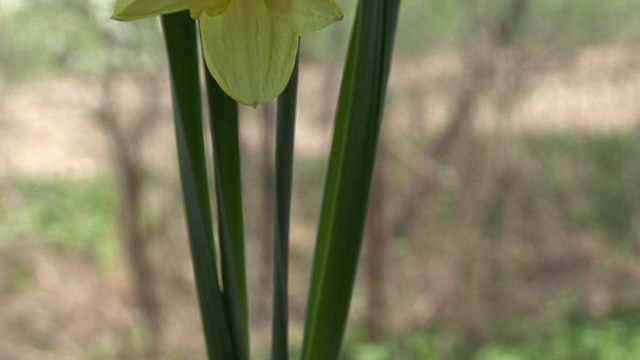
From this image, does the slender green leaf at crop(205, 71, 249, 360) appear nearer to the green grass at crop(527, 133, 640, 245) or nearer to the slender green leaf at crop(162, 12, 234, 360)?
the slender green leaf at crop(162, 12, 234, 360)

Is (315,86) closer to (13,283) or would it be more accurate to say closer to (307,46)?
(307,46)

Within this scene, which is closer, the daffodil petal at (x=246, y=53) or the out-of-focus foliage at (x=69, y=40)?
the daffodil petal at (x=246, y=53)

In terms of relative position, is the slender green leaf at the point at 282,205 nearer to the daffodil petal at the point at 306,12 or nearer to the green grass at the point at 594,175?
the daffodil petal at the point at 306,12

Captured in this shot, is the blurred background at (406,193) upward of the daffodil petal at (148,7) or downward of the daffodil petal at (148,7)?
downward

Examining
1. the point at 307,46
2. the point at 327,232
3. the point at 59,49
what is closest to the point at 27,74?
the point at 59,49

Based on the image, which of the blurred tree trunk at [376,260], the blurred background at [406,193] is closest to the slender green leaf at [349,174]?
the blurred background at [406,193]

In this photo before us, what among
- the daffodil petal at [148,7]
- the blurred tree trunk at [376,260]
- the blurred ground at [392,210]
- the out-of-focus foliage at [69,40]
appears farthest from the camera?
the blurred tree trunk at [376,260]

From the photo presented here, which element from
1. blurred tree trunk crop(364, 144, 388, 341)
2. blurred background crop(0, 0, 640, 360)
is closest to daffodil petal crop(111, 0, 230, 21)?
blurred background crop(0, 0, 640, 360)
